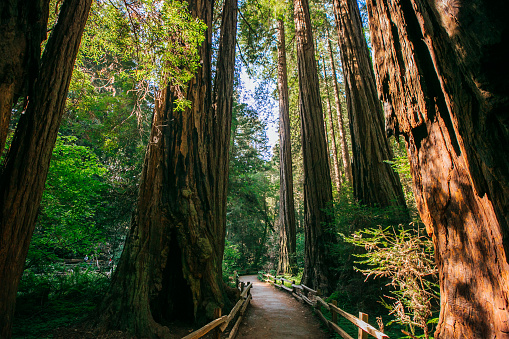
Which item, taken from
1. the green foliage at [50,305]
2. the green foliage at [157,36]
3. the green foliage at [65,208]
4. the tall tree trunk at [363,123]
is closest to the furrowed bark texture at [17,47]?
the green foliage at [157,36]

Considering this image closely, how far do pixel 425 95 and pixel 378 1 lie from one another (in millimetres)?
1375

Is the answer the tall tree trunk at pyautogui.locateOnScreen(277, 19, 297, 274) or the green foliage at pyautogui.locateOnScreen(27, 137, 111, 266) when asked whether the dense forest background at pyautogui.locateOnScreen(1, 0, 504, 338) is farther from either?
the tall tree trunk at pyautogui.locateOnScreen(277, 19, 297, 274)

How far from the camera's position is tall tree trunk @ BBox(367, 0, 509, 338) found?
155 cm

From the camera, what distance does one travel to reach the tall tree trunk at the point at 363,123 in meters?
6.58

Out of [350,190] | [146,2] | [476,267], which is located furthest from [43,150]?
[350,190]

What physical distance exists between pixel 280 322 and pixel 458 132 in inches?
252

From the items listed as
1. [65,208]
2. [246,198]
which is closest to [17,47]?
[65,208]

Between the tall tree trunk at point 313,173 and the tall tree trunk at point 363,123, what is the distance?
197cm

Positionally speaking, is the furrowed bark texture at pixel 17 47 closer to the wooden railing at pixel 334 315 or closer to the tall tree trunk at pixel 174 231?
the tall tree trunk at pixel 174 231

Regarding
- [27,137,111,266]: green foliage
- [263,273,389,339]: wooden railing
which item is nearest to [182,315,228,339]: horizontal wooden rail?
[263,273,389,339]: wooden railing

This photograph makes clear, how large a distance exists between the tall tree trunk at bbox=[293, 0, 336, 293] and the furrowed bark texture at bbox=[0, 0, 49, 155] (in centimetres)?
752

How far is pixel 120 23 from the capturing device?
455 cm

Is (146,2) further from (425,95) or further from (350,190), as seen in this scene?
(350,190)

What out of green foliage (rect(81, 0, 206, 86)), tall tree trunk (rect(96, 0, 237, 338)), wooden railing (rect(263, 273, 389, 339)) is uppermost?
green foliage (rect(81, 0, 206, 86))
